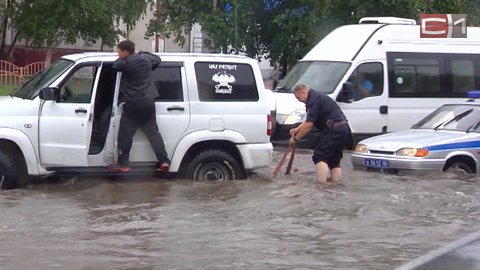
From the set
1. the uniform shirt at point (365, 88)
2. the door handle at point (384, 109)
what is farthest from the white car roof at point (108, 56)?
the door handle at point (384, 109)

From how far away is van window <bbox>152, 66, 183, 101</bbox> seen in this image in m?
11.2

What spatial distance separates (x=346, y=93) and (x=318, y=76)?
2.86ft

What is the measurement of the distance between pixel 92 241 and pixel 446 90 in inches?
472

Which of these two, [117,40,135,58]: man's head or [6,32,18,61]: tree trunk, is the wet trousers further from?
[6,32,18,61]: tree trunk

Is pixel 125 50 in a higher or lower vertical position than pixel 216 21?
lower

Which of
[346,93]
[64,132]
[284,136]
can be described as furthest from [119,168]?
[346,93]

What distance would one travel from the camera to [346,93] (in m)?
17.1

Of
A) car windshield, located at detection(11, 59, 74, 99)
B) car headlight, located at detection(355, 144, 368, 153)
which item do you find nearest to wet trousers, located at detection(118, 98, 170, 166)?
car windshield, located at detection(11, 59, 74, 99)

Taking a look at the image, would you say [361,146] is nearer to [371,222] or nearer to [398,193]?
[398,193]

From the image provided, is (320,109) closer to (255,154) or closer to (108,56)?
(255,154)

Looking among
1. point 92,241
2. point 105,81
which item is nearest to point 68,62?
point 105,81

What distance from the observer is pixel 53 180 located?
1171 centimetres

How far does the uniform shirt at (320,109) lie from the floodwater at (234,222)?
3.14 feet

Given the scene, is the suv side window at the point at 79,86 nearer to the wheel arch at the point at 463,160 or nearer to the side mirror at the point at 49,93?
the side mirror at the point at 49,93
